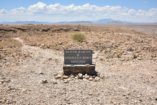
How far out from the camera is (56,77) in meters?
7.93

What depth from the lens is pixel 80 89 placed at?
670 centimetres

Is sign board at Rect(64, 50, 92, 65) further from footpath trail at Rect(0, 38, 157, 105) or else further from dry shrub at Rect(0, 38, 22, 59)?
dry shrub at Rect(0, 38, 22, 59)

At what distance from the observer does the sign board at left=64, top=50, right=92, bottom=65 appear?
8734 millimetres

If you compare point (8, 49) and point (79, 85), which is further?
point (8, 49)

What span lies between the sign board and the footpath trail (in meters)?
1.12

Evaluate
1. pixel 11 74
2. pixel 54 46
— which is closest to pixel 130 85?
pixel 11 74

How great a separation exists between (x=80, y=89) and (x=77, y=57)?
7.82 ft

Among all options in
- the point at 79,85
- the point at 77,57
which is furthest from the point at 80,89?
the point at 77,57

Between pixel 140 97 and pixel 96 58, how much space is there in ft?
22.7

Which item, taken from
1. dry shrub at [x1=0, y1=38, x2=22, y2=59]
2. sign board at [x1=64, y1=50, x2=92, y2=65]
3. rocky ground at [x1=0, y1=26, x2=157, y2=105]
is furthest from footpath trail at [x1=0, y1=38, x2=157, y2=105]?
dry shrub at [x1=0, y1=38, x2=22, y2=59]

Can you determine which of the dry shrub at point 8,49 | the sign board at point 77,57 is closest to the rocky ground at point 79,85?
the sign board at point 77,57

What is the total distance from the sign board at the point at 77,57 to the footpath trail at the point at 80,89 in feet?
3.66

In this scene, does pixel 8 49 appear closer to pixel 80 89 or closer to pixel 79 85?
pixel 79 85

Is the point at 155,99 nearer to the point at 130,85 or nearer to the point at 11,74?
the point at 130,85
